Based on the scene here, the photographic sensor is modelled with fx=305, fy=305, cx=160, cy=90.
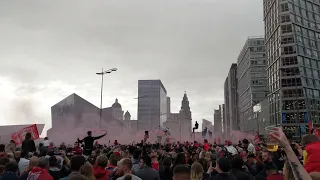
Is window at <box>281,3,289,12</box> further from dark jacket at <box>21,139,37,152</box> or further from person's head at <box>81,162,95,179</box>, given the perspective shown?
person's head at <box>81,162,95,179</box>

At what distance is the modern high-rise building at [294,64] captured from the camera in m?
77.8

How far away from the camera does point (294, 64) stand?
79.3 meters

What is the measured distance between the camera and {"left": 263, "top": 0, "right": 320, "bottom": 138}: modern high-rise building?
255 feet

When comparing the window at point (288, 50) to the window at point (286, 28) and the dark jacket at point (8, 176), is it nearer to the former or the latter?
the window at point (286, 28)

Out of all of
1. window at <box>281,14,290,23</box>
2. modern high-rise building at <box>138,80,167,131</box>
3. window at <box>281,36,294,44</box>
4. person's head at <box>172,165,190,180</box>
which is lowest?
person's head at <box>172,165,190,180</box>

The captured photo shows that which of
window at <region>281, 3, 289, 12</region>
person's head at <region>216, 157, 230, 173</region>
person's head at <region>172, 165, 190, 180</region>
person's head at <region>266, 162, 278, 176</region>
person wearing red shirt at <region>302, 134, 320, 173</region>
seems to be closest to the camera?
person wearing red shirt at <region>302, 134, 320, 173</region>

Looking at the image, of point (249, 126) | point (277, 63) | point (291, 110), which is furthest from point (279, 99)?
point (249, 126)

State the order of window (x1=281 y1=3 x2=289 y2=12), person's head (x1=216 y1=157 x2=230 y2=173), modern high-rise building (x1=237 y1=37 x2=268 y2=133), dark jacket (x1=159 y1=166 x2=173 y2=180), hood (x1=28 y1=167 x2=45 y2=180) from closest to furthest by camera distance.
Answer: person's head (x1=216 y1=157 x2=230 y2=173) → hood (x1=28 y1=167 x2=45 y2=180) → dark jacket (x1=159 y1=166 x2=173 y2=180) → window (x1=281 y1=3 x2=289 y2=12) → modern high-rise building (x1=237 y1=37 x2=268 y2=133)

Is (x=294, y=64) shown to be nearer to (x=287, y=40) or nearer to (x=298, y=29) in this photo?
(x=287, y=40)

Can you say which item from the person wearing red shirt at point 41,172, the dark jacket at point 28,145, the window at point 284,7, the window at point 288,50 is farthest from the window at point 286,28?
the person wearing red shirt at point 41,172

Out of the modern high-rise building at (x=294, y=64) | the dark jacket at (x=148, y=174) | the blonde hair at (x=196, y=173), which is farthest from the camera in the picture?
the modern high-rise building at (x=294, y=64)

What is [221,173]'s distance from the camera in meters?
6.23

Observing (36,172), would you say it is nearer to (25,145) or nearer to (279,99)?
(25,145)

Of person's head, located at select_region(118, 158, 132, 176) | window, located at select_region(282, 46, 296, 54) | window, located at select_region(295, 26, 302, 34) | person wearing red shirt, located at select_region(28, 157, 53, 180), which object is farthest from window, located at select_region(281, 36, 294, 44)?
person wearing red shirt, located at select_region(28, 157, 53, 180)
